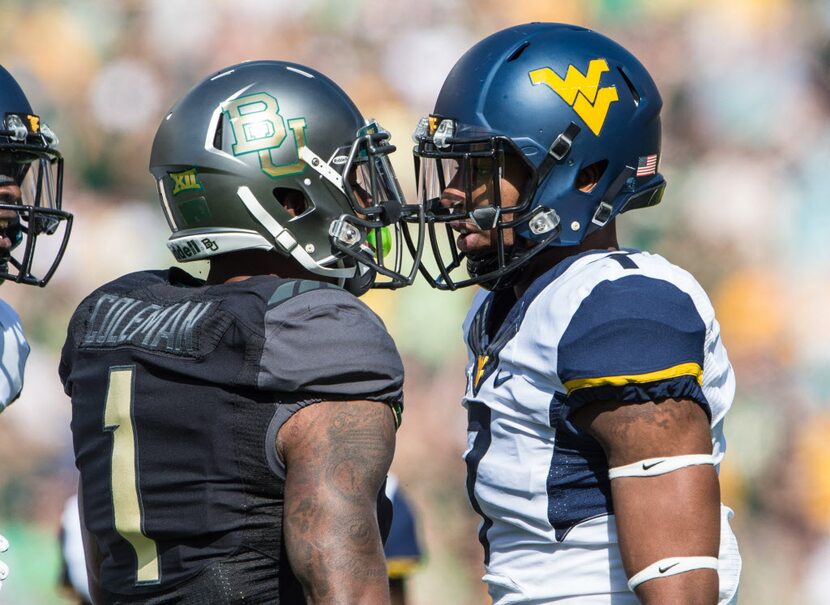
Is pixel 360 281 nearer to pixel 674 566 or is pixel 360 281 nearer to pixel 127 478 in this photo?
pixel 127 478

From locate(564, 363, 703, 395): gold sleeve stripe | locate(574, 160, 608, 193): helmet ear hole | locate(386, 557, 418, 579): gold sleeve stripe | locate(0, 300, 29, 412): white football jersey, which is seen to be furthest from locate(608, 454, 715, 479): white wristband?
locate(386, 557, 418, 579): gold sleeve stripe

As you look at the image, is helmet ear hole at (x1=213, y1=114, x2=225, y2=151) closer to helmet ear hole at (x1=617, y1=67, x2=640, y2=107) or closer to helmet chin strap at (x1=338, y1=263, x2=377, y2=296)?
helmet chin strap at (x1=338, y1=263, x2=377, y2=296)

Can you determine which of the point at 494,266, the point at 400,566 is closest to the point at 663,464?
the point at 494,266

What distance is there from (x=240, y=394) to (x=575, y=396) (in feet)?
1.60

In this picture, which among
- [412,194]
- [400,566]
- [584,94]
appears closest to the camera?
[584,94]

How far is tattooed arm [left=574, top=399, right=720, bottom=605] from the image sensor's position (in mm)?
1596

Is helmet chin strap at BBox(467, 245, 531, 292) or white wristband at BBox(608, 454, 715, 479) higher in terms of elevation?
helmet chin strap at BBox(467, 245, 531, 292)

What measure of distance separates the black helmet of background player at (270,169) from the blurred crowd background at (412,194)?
2.06 meters

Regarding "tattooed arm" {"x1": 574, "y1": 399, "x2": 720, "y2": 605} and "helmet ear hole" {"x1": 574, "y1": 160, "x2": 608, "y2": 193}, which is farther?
"helmet ear hole" {"x1": 574, "y1": 160, "x2": 608, "y2": 193}

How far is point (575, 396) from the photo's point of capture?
1682 millimetres

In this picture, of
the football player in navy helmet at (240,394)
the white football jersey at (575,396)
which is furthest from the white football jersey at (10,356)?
the white football jersey at (575,396)

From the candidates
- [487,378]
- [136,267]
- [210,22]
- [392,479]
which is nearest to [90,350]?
[487,378]

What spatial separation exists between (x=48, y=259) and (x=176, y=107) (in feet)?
7.97

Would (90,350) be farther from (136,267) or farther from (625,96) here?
(136,267)
